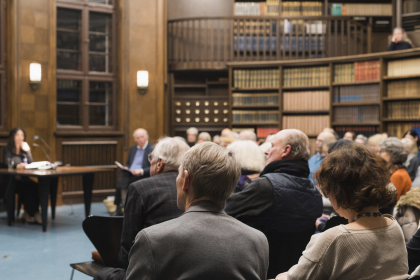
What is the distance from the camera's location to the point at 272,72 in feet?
26.8

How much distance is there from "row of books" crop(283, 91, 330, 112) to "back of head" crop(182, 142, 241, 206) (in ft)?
21.9

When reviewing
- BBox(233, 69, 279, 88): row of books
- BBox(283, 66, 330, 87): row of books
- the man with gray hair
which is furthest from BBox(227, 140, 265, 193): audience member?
BBox(233, 69, 279, 88): row of books

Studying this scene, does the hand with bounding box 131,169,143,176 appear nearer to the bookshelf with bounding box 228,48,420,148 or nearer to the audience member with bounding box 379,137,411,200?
the bookshelf with bounding box 228,48,420,148

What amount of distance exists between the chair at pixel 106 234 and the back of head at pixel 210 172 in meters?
1.12

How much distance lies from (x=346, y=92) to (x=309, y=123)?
2.75 ft

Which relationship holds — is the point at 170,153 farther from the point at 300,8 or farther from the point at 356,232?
the point at 300,8

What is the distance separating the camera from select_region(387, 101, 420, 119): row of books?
22.6ft

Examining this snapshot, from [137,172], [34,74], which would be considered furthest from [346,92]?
[34,74]

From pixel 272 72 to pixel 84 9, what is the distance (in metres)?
3.53

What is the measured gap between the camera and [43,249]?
4.64m

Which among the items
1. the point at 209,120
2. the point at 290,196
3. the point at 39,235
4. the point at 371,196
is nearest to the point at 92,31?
the point at 209,120

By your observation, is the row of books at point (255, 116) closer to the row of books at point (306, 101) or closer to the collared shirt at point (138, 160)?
the row of books at point (306, 101)

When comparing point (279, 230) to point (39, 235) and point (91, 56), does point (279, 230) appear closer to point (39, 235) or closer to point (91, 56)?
point (39, 235)

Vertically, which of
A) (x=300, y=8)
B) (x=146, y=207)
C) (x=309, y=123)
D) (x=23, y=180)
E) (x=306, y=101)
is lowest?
(x=23, y=180)
